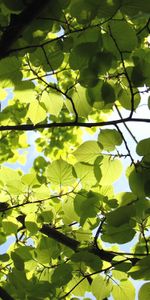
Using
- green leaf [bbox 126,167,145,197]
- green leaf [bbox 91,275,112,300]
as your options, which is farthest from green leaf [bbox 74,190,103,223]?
green leaf [bbox 91,275,112,300]

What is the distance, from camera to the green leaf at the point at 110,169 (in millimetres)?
1757

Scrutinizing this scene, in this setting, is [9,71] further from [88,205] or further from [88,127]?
[88,205]

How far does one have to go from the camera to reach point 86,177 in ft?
5.90

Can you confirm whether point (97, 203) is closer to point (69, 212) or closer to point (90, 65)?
point (69, 212)

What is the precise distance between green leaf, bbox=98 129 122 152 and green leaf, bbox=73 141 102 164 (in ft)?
0.10

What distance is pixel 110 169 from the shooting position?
5.80 feet

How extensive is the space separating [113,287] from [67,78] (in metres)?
3.29

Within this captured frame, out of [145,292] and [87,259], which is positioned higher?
[87,259]

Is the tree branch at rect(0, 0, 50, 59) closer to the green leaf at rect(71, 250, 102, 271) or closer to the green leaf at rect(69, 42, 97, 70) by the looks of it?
the green leaf at rect(69, 42, 97, 70)

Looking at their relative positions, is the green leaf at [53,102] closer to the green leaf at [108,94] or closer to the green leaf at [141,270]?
the green leaf at [108,94]

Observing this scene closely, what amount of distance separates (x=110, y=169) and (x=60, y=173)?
277mm

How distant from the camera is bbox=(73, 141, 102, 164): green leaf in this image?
5.59 feet

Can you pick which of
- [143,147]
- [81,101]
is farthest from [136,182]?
[81,101]

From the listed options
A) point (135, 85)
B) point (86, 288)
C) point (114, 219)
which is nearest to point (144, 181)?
point (114, 219)
